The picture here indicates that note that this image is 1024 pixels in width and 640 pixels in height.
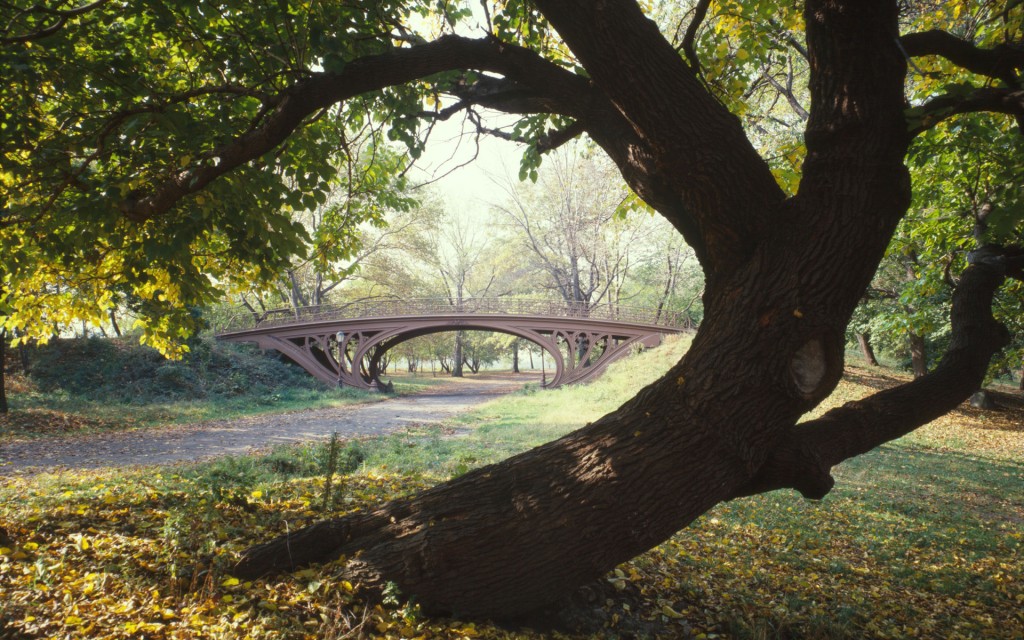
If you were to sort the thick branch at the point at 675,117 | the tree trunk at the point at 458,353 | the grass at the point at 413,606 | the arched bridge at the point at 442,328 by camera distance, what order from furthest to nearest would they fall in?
the tree trunk at the point at 458,353 → the arched bridge at the point at 442,328 → the thick branch at the point at 675,117 → the grass at the point at 413,606

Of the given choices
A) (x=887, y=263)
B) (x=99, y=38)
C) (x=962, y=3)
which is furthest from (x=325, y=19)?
(x=887, y=263)

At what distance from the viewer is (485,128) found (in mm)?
4762

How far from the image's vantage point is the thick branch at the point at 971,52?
3186 mm

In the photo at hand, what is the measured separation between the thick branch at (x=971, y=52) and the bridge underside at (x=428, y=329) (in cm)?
2505

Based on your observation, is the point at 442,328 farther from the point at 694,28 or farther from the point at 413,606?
the point at 413,606

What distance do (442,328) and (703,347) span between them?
29.0 metres

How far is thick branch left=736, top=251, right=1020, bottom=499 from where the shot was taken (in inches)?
125

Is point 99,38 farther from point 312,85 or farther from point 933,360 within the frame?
point 933,360

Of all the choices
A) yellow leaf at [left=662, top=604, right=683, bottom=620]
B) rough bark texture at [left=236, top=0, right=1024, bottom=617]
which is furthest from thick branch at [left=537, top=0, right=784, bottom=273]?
yellow leaf at [left=662, top=604, right=683, bottom=620]

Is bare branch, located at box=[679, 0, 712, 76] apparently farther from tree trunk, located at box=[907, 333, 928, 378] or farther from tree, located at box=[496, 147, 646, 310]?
tree, located at box=[496, 147, 646, 310]

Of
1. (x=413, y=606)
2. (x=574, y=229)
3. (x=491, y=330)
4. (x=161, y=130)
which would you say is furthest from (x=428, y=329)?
(x=413, y=606)

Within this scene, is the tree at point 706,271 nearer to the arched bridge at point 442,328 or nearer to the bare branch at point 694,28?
the bare branch at point 694,28

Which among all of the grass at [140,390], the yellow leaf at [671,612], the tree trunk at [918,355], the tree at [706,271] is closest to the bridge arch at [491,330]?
the grass at [140,390]

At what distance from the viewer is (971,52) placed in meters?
3.27
